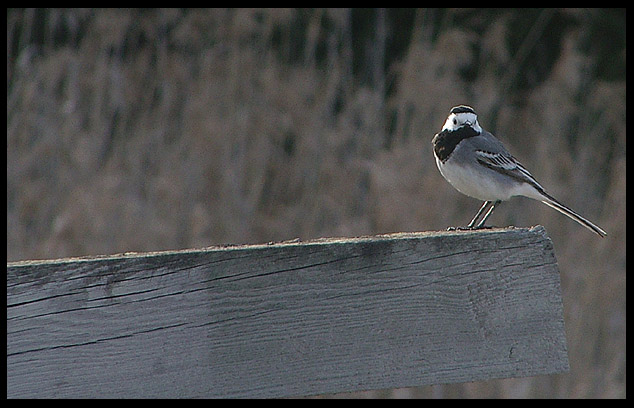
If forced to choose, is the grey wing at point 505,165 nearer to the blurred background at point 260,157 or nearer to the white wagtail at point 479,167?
the white wagtail at point 479,167

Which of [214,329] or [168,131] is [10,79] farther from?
[214,329]

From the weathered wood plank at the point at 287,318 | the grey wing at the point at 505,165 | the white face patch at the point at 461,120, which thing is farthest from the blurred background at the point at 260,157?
the weathered wood plank at the point at 287,318

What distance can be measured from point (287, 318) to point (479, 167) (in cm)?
219

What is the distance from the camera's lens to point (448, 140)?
3.66 metres

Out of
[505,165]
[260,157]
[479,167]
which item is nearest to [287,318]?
[479,167]

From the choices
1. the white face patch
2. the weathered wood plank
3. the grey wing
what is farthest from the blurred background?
the weathered wood plank

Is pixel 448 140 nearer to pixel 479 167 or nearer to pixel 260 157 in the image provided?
pixel 479 167

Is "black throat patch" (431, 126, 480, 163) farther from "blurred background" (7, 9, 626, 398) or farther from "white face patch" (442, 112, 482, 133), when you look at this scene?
"blurred background" (7, 9, 626, 398)

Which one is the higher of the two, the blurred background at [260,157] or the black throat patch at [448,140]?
the blurred background at [260,157]

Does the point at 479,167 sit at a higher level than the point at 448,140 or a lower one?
lower

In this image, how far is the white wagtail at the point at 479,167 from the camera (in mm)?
3473

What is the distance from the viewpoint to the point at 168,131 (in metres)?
5.13

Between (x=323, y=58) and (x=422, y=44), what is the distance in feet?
8.09

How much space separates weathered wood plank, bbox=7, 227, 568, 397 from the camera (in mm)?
1471
